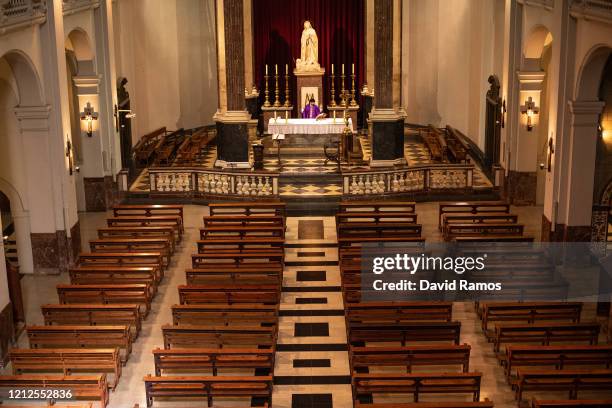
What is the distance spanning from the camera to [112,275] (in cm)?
1698

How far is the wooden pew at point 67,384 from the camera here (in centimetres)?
1259

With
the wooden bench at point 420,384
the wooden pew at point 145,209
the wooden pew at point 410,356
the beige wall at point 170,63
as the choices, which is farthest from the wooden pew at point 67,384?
the beige wall at point 170,63

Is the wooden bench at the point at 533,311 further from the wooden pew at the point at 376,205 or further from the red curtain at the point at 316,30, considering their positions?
the red curtain at the point at 316,30

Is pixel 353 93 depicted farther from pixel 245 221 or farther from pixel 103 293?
pixel 103 293

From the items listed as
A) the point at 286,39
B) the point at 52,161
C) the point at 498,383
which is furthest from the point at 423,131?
the point at 498,383

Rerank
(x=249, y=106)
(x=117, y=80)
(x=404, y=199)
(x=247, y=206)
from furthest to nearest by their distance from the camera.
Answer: (x=249, y=106)
(x=117, y=80)
(x=404, y=199)
(x=247, y=206)

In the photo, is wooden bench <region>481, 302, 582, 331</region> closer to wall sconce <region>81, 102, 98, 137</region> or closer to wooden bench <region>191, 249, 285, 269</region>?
wooden bench <region>191, 249, 285, 269</region>

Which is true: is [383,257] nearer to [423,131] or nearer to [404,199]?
[404,199]

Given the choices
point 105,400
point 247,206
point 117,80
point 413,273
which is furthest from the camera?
point 117,80

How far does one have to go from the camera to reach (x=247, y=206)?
21.0m

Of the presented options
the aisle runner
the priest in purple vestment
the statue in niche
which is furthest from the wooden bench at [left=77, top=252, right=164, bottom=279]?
the statue in niche

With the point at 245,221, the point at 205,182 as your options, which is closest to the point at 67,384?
the point at 245,221

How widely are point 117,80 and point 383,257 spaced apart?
11195 mm

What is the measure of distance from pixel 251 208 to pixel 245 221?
160 centimetres
